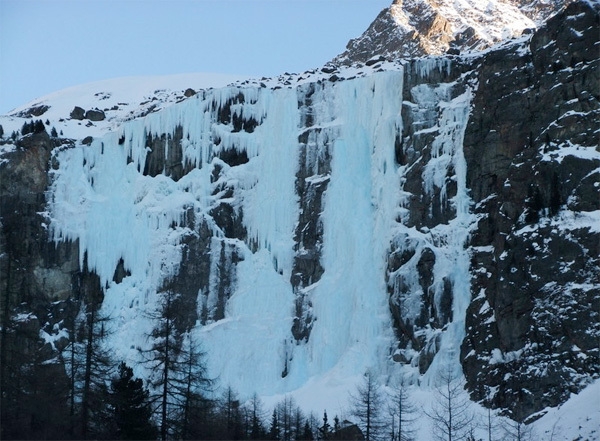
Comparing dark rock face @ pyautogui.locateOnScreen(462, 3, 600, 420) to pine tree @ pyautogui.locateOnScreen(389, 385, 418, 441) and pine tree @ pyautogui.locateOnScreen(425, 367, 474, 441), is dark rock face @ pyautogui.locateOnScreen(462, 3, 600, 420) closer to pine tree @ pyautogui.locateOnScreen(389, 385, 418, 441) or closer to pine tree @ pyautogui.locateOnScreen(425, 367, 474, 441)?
pine tree @ pyautogui.locateOnScreen(425, 367, 474, 441)

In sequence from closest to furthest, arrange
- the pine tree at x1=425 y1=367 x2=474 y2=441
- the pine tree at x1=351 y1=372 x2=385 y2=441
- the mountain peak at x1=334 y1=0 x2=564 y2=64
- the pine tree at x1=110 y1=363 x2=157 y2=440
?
the pine tree at x1=110 y1=363 x2=157 y2=440
the pine tree at x1=351 y1=372 x2=385 y2=441
the pine tree at x1=425 y1=367 x2=474 y2=441
the mountain peak at x1=334 y1=0 x2=564 y2=64

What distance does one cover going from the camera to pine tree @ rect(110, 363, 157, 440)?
34.7 m

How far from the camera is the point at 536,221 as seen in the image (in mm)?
62406

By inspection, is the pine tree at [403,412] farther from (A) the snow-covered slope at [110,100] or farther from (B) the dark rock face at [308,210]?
(A) the snow-covered slope at [110,100]

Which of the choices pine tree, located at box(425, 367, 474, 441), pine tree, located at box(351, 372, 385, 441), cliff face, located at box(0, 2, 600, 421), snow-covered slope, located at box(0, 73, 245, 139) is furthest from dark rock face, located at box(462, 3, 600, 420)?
snow-covered slope, located at box(0, 73, 245, 139)

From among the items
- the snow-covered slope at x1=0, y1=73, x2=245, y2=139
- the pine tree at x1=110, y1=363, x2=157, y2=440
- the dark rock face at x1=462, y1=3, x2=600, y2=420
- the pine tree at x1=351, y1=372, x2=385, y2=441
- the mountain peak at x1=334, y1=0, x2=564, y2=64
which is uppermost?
the mountain peak at x1=334, y1=0, x2=564, y2=64

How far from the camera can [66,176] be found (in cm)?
8188

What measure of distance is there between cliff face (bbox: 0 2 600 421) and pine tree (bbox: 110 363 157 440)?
25.6 meters

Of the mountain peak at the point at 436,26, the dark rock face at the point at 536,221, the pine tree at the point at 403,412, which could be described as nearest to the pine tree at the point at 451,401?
the dark rock face at the point at 536,221

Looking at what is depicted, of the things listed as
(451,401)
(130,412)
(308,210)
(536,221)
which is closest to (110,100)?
(308,210)

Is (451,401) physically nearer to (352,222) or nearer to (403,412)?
(403,412)

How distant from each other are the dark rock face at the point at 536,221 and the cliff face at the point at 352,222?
114 mm

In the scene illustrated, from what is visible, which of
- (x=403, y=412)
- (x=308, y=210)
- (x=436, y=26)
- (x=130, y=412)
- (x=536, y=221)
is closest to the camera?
(x=130, y=412)

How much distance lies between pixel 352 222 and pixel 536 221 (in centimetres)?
1469
